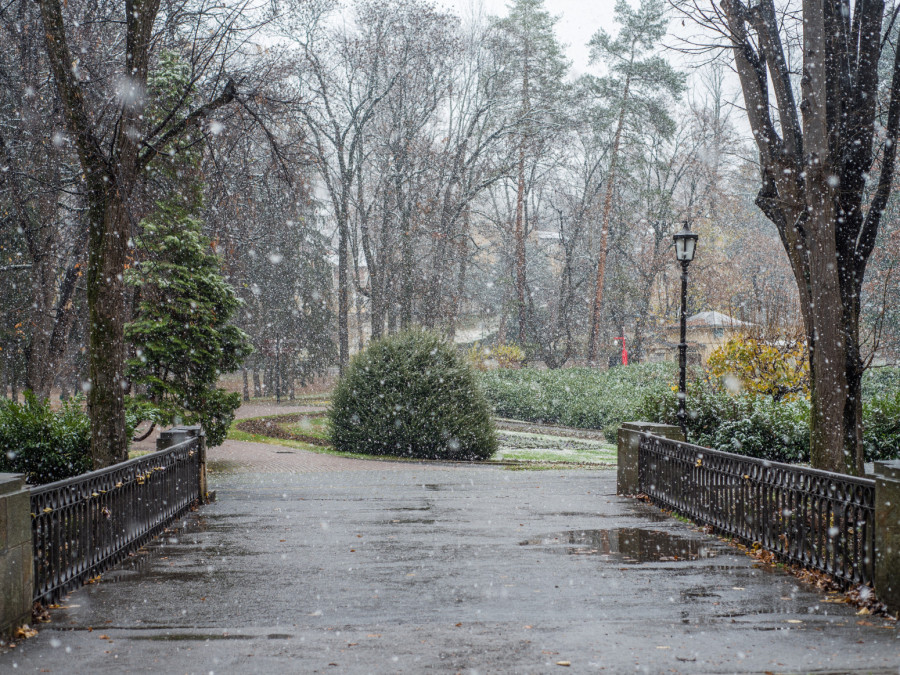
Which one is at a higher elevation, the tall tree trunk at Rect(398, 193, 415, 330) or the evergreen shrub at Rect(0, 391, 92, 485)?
the tall tree trunk at Rect(398, 193, 415, 330)

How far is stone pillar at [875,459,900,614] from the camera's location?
17.9ft

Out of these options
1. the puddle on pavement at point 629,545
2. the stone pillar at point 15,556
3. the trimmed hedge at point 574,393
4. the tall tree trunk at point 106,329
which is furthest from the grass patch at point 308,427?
the stone pillar at point 15,556

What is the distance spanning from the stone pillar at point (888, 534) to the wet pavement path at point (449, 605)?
288mm

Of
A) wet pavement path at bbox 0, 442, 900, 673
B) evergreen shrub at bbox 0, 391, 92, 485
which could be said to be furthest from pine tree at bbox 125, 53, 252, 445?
wet pavement path at bbox 0, 442, 900, 673

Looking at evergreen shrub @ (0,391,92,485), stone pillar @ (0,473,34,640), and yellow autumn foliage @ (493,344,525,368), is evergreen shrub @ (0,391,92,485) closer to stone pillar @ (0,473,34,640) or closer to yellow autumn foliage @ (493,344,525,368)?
stone pillar @ (0,473,34,640)

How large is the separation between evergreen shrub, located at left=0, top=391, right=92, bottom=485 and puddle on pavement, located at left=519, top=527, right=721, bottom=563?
717 centimetres

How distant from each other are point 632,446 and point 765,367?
31.8ft

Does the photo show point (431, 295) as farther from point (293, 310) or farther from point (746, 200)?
point (746, 200)

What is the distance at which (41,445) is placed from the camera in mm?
11625

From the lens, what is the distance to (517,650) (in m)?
4.62

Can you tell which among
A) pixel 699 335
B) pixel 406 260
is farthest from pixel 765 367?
pixel 699 335

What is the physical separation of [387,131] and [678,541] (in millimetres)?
29132

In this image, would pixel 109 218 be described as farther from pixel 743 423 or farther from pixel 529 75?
pixel 529 75

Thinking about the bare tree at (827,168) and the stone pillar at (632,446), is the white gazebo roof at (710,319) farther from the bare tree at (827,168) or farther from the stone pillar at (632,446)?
the bare tree at (827,168)
